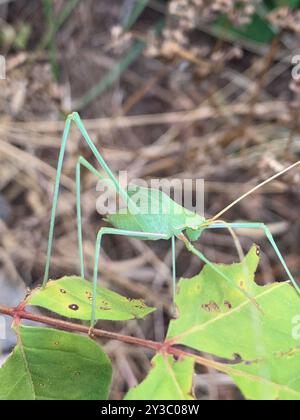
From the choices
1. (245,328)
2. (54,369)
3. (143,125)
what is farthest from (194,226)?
(143,125)

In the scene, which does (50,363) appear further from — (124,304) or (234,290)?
(234,290)

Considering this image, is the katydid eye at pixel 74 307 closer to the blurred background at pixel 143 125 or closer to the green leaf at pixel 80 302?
the green leaf at pixel 80 302

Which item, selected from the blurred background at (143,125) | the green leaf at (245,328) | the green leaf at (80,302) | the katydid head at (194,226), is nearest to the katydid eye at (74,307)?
the green leaf at (80,302)

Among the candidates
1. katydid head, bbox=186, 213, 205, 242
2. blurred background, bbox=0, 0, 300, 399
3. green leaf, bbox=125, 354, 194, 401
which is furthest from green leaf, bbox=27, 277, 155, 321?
blurred background, bbox=0, 0, 300, 399

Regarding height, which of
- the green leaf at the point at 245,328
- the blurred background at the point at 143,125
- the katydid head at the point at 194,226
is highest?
the blurred background at the point at 143,125

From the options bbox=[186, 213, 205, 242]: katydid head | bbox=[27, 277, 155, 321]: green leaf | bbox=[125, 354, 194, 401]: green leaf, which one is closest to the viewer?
bbox=[125, 354, 194, 401]: green leaf

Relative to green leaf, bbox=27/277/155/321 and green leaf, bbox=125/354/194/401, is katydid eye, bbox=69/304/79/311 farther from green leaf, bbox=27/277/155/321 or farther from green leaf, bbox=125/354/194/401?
green leaf, bbox=125/354/194/401

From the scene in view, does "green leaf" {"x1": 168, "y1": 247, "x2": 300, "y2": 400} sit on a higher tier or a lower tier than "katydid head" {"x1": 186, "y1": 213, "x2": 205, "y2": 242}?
lower

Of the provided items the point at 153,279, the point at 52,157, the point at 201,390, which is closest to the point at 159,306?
the point at 153,279
